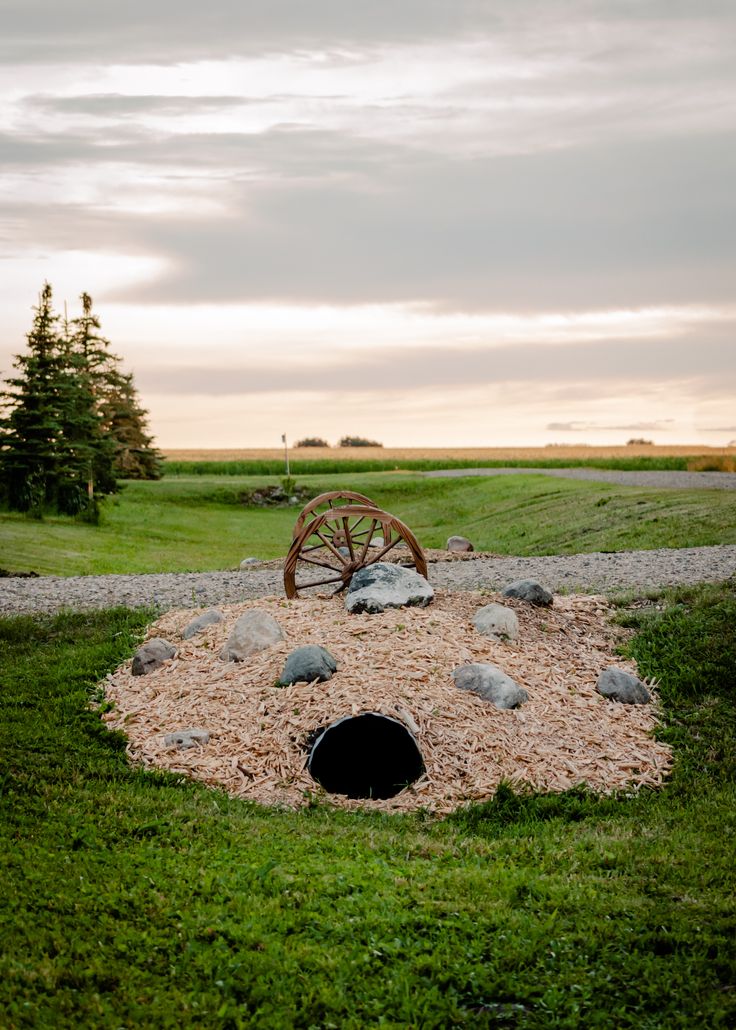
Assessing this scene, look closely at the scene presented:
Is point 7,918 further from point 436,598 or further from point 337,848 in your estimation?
point 436,598

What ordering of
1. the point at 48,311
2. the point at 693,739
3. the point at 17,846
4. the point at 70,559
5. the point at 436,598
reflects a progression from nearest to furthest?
the point at 17,846 → the point at 693,739 → the point at 436,598 → the point at 70,559 → the point at 48,311

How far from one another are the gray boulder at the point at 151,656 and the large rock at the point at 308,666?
1.59 m

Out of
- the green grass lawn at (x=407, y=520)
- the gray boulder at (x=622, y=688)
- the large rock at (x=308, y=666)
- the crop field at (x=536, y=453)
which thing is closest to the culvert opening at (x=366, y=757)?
the large rock at (x=308, y=666)

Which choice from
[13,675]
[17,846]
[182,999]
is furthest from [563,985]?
[13,675]

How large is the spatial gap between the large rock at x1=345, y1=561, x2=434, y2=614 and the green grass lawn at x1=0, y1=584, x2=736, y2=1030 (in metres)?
2.89

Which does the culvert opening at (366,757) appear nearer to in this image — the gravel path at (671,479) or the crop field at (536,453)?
the gravel path at (671,479)

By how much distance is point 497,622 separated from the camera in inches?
345

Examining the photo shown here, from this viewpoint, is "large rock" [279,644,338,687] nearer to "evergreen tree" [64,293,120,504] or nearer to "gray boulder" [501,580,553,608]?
"gray boulder" [501,580,553,608]

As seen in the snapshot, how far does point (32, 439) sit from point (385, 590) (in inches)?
806

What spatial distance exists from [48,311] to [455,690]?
25.0 metres

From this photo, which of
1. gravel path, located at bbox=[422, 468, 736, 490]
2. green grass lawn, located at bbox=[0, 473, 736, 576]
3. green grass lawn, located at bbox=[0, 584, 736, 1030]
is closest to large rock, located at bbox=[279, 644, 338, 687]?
green grass lawn, located at bbox=[0, 584, 736, 1030]

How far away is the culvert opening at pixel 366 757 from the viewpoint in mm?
6586

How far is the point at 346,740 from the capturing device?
260 inches

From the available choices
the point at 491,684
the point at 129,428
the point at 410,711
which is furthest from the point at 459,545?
the point at 129,428
